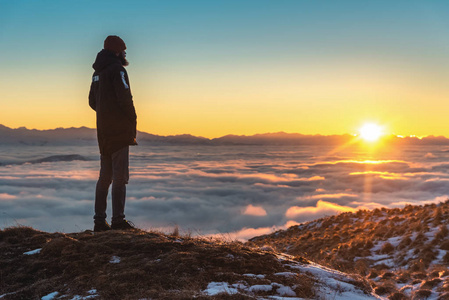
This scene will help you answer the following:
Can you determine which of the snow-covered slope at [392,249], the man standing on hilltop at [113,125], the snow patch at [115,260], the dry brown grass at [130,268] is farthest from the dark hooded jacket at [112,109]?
the snow-covered slope at [392,249]

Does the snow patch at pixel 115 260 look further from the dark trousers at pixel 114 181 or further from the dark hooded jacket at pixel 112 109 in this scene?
the dark hooded jacket at pixel 112 109

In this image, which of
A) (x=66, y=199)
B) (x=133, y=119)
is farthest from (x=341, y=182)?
(x=133, y=119)

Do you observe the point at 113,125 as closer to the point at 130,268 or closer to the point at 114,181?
the point at 114,181

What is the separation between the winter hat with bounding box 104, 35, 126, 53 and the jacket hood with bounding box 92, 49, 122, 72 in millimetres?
71

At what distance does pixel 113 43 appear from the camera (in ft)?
18.7

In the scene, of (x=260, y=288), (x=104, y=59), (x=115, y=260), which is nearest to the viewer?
(x=260, y=288)

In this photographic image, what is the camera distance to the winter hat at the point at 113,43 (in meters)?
5.70

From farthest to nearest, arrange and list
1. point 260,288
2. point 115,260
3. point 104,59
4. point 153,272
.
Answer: point 104,59, point 115,260, point 153,272, point 260,288

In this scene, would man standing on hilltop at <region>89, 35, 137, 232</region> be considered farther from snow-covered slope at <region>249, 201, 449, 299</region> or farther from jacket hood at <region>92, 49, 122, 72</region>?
snow-covered slope at <region>249, 201, 449, 299</region>

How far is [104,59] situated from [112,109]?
86cm

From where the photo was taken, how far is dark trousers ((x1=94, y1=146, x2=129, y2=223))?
564 centimetres

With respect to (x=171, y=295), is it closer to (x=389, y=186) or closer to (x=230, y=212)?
(x=230, y=212)

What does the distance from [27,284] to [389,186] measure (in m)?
137

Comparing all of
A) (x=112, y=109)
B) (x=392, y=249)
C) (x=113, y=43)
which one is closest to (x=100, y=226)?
(x=112, y=109)
